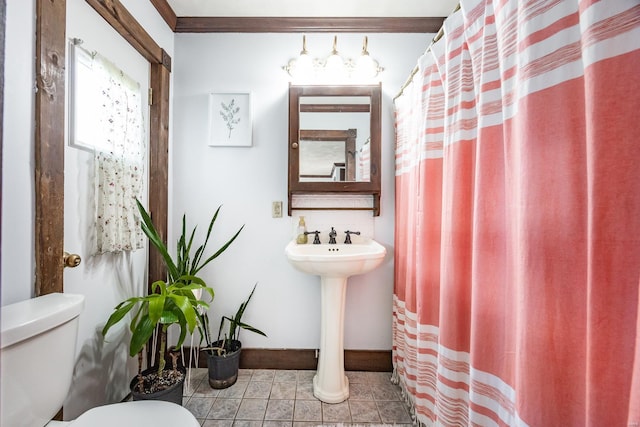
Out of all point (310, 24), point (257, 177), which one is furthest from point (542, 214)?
point (310, 24)

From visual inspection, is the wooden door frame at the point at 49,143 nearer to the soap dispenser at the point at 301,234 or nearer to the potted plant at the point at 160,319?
the potted plant at the point at 160,319

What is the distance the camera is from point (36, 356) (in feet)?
2.65

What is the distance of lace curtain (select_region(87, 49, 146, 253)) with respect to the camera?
1.30m

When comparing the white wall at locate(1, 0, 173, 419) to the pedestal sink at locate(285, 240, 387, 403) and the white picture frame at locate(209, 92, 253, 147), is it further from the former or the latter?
the pedestal sink at locate(285, 240, 387, 403)

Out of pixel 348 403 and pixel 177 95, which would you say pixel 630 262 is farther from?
pixel 177 95

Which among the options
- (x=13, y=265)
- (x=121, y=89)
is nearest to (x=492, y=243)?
(x=13, y=265)

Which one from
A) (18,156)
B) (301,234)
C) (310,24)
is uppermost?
(310,24)

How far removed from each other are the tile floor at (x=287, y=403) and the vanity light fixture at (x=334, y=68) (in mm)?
1896

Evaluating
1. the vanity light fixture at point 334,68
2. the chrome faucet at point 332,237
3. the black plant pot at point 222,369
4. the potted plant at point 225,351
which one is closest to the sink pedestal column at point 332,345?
the chrome faucet at point 332,237

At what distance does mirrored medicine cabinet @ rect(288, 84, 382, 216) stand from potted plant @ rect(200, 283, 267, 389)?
33.8 inches

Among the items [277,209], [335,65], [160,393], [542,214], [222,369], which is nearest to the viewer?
[542,214]

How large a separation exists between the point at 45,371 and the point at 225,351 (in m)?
0.99

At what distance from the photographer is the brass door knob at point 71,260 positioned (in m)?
1.12

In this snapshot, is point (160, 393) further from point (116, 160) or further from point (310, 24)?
point (310, 24)
